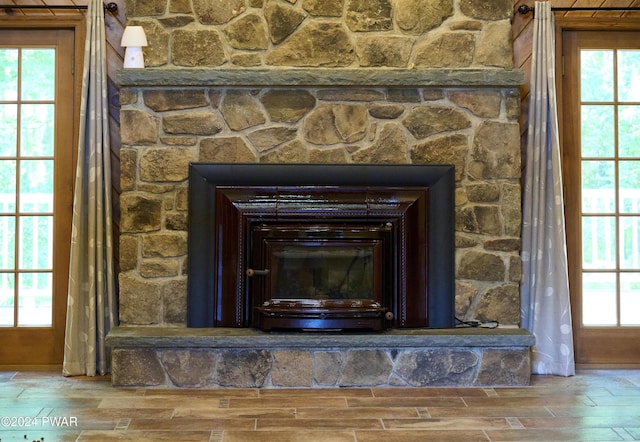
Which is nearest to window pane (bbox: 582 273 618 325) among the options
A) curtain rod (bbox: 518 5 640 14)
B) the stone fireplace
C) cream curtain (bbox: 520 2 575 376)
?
cream curtain (bbox: 520 2 575 376)

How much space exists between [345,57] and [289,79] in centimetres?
35

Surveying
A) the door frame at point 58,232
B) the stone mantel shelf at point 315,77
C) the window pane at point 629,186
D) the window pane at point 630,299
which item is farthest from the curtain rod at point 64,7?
the window pane at point 630,299

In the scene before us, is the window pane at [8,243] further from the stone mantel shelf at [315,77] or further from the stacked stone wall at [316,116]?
the stone mantel shelf at [315,77]

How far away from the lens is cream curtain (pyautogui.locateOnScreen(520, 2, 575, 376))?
14.5 feet

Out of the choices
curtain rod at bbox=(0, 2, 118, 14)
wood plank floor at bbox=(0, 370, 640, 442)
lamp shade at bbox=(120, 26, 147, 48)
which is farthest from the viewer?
curtain rod at bbox=(0, 2, 118, 14)

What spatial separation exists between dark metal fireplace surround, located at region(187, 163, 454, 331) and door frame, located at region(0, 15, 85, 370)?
823mm

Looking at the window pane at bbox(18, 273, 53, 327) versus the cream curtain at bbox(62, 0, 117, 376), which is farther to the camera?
the window pane at bbox(18, 273, 53, 327)

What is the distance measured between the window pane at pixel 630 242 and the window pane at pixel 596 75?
2.45 ft

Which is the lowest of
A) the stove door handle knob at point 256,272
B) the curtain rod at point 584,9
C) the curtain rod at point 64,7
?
the stove door handle knob at point 256,272

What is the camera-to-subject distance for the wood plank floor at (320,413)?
335 cm

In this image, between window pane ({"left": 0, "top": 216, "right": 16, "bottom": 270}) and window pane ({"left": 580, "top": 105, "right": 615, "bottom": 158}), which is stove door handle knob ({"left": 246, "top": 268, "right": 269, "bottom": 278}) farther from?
window pane ({"left": 580, "top": 105, "right": 615, "bottom": 158})

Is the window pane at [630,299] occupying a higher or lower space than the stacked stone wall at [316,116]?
lower

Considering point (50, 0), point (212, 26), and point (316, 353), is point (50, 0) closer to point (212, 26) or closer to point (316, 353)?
point (212, 26)

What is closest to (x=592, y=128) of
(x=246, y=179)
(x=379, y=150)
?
(x=379, y=150)
